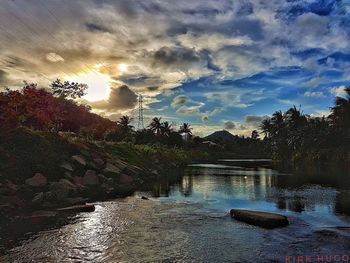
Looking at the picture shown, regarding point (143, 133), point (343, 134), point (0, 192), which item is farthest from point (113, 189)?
point (143, 133)

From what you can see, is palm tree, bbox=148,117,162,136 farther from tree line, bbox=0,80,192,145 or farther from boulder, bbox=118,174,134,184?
boulder, bbox=118,174,134,184

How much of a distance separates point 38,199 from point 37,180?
305 centimetres

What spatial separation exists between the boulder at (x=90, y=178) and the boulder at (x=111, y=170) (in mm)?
2378

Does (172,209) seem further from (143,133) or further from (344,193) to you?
(143,133)

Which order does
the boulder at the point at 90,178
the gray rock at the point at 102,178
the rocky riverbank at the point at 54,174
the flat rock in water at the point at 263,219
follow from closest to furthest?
the flat rock in water at the point at 263,219
the rocky riverbank at the point at 54,174
the boulder at the point at 90,178
the gray rock at the point at 102,178

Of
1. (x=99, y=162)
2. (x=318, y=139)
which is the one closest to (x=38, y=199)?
(x=99, y=162)

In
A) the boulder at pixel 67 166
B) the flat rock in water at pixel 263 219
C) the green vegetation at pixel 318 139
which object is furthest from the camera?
the green vegetation at pixel 318 139

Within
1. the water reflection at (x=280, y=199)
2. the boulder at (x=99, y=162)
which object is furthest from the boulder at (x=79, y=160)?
the water reflection at (x=280, y=199)

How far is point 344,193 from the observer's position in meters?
28.4

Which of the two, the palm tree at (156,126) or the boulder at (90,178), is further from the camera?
the palm tree at (156,126)

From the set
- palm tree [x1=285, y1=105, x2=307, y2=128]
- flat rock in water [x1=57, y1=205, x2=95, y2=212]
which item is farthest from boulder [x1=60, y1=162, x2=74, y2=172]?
palm tree [x1=285, y1=105, x2=307, y2=128]

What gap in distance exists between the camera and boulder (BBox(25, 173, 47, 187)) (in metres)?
23.2

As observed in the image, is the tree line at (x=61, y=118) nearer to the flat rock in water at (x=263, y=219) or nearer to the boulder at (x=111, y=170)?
the boulder at (x=111, y=170)

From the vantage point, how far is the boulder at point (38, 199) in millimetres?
20812
